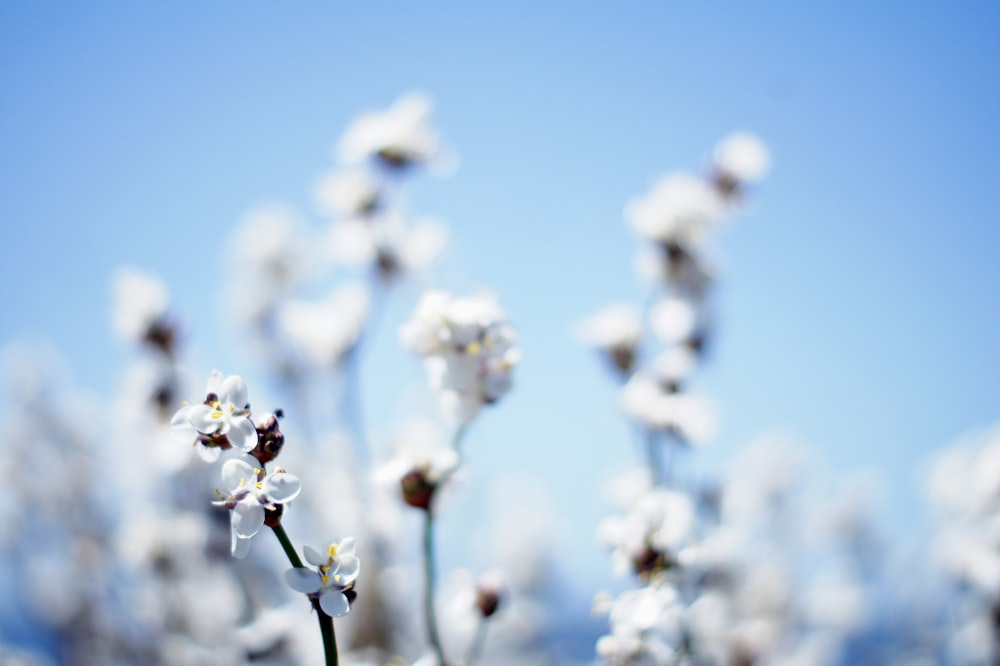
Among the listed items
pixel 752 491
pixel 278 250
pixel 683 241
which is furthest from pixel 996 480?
pixel 278 250

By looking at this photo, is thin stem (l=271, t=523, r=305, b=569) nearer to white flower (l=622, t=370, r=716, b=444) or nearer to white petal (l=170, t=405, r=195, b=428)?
white petal (l=170, t=405, r=195, b=428)

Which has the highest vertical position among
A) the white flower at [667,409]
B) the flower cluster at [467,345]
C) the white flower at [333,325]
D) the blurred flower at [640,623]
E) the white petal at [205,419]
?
the white flower at [333,325]

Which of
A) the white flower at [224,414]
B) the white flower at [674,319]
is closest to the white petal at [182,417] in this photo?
the white flower at [224,414]

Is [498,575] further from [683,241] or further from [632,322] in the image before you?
[683,241]

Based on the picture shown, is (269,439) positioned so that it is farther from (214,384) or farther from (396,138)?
(396,138)

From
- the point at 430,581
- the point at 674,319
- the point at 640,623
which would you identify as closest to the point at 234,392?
the point at 430,581

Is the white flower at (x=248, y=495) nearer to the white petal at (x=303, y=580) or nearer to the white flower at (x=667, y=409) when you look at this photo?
the white petal at (x=303, y=580)

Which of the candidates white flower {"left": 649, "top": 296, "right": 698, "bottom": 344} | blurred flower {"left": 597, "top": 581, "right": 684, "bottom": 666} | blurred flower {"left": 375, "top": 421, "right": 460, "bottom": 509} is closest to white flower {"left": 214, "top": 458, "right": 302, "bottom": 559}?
blurred flower {"left": 375, "top": 421, "right": 460, "bottom": 509}

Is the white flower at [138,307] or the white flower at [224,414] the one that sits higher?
the white flower at [138,307]
